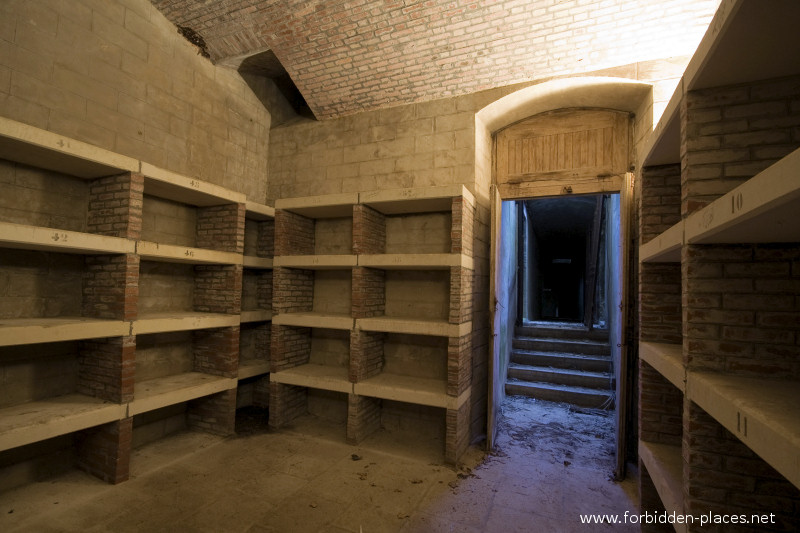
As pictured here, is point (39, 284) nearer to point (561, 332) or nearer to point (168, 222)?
point (168, 222)

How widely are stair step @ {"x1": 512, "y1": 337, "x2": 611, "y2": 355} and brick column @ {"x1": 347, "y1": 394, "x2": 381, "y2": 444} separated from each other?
393 cm

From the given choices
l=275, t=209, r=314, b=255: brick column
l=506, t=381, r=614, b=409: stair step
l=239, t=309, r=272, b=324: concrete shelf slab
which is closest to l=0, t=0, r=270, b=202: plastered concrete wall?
l=275, t=209, r=314, b=255: brick column

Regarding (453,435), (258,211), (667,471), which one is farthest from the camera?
(258,211)

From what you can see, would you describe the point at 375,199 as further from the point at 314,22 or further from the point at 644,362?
the point at 644,362

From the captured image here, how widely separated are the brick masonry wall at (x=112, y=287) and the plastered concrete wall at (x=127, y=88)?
1.36 meters

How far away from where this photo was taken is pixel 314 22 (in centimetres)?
461

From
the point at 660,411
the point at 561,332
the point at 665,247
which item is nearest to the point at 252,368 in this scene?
the point at 660,411

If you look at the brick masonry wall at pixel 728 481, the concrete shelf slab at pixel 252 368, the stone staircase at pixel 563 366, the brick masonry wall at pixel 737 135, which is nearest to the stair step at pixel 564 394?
the stone staircase at pixel 563 366

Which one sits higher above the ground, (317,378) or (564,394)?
(317,378)

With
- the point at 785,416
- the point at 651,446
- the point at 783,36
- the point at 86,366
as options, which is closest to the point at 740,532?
the point at 785,416

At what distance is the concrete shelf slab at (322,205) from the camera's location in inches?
193

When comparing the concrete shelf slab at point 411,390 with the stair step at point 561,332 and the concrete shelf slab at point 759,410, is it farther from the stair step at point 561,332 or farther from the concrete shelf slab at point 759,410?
the stair step at point 561,332

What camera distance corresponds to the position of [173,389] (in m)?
4.32

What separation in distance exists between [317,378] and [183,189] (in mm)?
2937
